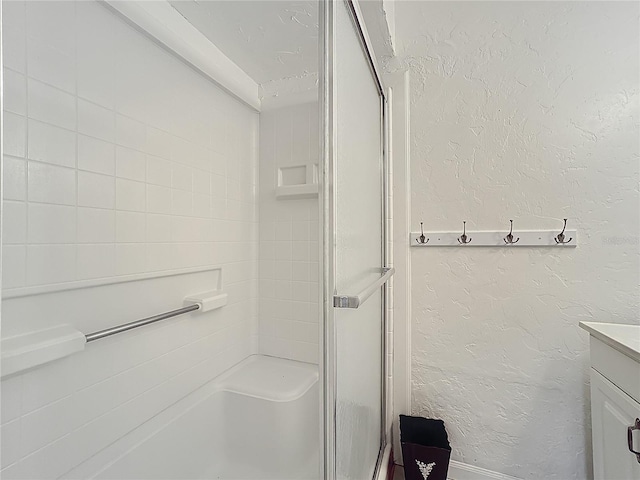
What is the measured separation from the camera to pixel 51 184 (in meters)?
1.00

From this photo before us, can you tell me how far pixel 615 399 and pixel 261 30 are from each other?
1.91m

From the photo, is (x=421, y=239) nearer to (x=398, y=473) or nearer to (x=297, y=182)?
(x=297, y=182)

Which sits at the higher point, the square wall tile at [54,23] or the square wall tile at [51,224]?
the square wall tile at [54,23]

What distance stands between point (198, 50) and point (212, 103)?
236mm

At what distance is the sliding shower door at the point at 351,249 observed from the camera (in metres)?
0.80

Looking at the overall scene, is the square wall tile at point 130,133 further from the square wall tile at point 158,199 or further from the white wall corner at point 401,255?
the white wall corner at point 401,255

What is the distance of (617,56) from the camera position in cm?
125

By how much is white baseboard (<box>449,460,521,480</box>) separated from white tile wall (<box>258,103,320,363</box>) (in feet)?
2.57

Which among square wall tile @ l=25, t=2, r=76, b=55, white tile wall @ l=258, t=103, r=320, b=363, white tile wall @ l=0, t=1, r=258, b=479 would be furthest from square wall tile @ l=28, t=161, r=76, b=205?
white tile wall @ l=258, t=103, r=320, b=363

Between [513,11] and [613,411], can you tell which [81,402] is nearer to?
[613,411]

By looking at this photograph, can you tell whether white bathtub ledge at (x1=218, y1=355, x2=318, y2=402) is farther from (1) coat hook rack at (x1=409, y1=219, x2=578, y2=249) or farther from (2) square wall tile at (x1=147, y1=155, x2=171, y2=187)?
(2) square wall tile at (x1=147, y1=155, x2=171, y2=187)

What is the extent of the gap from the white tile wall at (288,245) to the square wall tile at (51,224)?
2.69 feet

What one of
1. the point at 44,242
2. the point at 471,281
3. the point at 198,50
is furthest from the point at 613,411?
the point at 198,50

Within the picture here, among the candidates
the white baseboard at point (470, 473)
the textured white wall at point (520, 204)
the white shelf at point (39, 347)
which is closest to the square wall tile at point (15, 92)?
the white shelf at point (39, 347)
